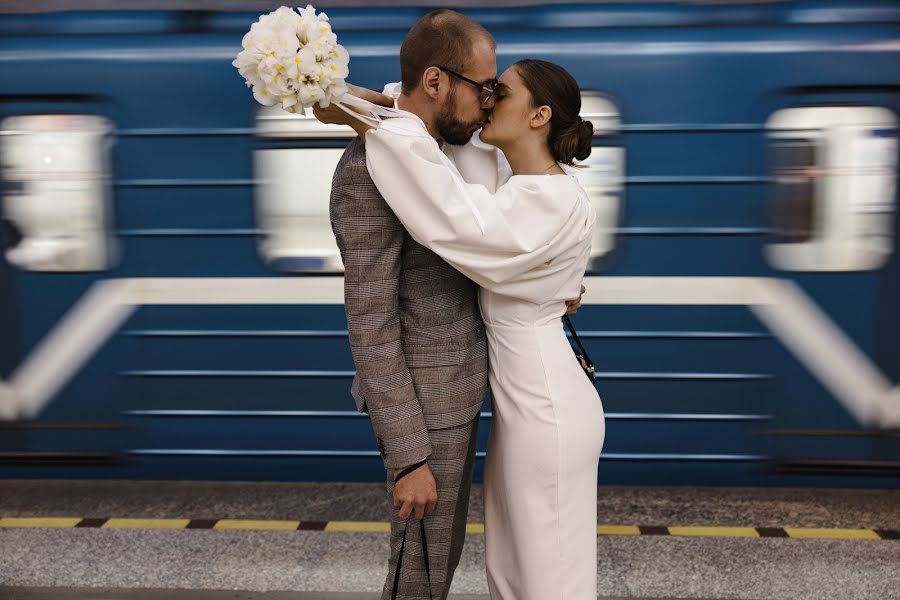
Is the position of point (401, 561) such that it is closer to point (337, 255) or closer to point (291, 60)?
point (291, 60)

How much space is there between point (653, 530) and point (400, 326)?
221 cm

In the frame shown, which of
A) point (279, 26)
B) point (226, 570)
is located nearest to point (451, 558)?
point (279, 26)

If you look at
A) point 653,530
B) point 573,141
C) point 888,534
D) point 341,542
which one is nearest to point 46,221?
point 341,542

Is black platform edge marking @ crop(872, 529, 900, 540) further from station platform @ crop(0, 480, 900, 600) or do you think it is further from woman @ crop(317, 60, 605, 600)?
woman @ crop(317, 60, 605, 600)

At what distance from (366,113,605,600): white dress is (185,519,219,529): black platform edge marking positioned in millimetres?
2003

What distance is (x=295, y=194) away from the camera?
3703 millimetres

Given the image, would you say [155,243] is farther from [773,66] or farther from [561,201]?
[773,66]

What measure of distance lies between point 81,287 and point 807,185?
313cm

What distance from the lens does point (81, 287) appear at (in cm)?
373

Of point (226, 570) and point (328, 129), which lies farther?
point (328, 129)

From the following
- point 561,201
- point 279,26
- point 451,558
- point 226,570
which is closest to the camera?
point 279,26

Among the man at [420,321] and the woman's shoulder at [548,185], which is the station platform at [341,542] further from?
the woman's shoulder at [548,185]

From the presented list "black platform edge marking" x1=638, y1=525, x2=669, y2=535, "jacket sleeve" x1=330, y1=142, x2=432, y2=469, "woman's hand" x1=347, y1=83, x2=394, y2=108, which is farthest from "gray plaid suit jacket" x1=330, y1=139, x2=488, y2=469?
"black platform edge marking" x1=638, y1=525, x2=669, y2=535

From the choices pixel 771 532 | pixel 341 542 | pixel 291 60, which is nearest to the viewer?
pixel 291 60
